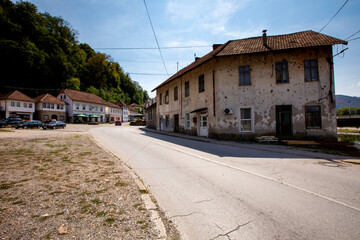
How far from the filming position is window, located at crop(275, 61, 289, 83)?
1385 centimetres

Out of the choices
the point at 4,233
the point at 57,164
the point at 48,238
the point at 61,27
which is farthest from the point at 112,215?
the point at 61,27

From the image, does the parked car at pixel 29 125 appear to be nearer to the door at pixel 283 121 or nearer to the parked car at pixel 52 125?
the parked car at pixel 52 125

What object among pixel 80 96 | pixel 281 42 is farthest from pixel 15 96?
pixel 281 42

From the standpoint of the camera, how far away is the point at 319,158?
7.96 metres

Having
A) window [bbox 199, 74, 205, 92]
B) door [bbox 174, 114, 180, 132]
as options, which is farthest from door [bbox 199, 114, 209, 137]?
door [bbox 174, 114, 180, 132]

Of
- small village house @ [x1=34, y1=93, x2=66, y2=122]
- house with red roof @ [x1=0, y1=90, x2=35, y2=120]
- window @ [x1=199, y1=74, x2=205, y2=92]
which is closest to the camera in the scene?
window @ [x1=199, y1=74, x2=205, y2=92]

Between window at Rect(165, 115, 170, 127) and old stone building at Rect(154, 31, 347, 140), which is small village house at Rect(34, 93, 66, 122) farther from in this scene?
old stone building at Rect(154, 31, 347, 140)

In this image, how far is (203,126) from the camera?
17.3 meters

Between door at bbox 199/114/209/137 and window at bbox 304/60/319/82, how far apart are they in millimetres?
8954

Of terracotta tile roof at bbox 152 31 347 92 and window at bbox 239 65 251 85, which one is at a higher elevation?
terracotta tile roof at bbox 152 31 347 92

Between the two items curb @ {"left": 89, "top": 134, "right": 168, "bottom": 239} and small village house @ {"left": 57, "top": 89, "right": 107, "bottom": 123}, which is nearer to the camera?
curb @ {"left": 89, "top": 134, "right": 168, "bottom": 239}

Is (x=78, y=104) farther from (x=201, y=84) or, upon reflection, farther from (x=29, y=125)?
(x=201, y=84)

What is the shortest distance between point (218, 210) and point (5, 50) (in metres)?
61.9

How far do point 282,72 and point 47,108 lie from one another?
186 ft
